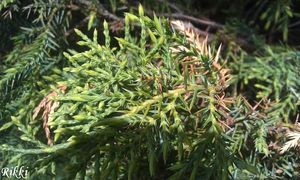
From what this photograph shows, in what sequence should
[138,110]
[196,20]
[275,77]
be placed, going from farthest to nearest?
1. [196,20]
2. [275,77]
3. [138,110]

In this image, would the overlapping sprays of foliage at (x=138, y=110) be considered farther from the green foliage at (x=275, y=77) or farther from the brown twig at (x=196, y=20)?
the brown twig at (x=196, y=20)

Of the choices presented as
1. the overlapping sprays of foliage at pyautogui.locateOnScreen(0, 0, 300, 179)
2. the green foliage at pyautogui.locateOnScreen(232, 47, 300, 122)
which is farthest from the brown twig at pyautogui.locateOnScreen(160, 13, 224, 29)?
the overlapping sprays of foliage at pyautogui.locateOnScreen(0, 0, 300, 179)

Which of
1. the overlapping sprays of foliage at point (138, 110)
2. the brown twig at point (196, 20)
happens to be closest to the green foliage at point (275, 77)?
the overlapping sprays of foliage at point (138, 110)

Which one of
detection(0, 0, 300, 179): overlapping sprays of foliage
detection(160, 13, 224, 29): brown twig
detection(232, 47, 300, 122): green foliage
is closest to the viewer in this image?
detection(0, 0, 300, 179): overlapping sprays of foliage

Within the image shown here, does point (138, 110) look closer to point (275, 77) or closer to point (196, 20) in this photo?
point (275, 77)

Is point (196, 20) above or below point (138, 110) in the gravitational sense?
above

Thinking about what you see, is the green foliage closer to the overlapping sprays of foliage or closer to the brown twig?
the overlapping sprays of foliage

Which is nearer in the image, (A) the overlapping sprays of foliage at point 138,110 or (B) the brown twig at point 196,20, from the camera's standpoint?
(A) the overlapping sprays of foliage at point 138,110

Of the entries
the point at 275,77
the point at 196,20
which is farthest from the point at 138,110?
the point at 196,20

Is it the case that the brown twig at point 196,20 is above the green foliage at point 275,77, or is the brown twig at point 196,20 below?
above
